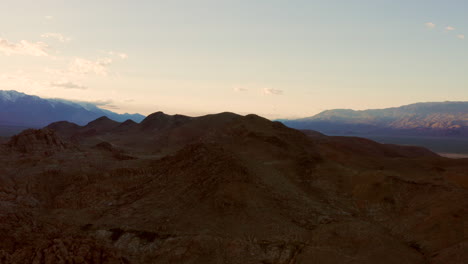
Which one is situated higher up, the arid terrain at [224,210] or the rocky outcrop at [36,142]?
the rocky outcrop at [36,142]

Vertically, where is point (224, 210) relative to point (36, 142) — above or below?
below

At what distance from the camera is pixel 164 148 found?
5119cm

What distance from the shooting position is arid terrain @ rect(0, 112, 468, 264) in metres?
13.5

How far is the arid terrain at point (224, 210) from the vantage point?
13.5 meters

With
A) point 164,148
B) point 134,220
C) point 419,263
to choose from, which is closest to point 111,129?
point 164,148

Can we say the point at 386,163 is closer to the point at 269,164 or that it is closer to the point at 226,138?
the point at 269,164

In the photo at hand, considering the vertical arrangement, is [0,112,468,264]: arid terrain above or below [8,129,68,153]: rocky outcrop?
below

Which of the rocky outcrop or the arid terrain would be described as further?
the rocky outcrop

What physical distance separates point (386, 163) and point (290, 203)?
16.2 m

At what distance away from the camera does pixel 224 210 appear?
54.9 feet

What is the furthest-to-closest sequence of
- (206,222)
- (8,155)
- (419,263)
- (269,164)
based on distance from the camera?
1. (8,155)
2. (269,164)
3. (206,222)
4. (419,263)

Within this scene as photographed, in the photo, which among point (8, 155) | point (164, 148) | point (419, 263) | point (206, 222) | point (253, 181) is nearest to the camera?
point (419, 263)

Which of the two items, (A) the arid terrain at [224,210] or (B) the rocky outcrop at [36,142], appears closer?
(A) the arid terrain at [224,210]

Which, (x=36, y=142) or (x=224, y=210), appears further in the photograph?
(x=36, y=142)
